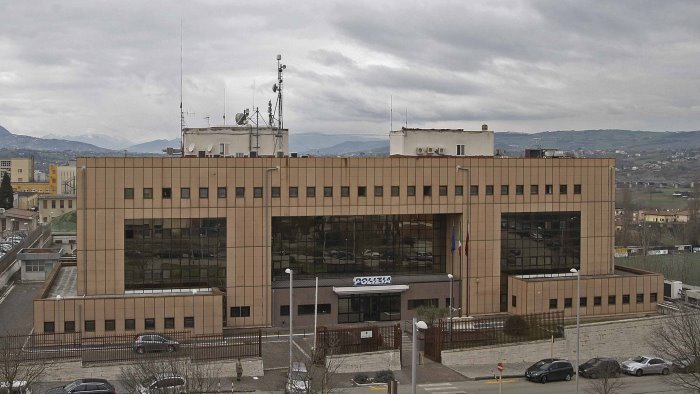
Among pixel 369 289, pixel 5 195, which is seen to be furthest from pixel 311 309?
pixel 5 195

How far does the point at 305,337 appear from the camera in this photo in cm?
5156

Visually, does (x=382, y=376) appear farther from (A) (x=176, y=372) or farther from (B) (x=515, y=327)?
(A) (x=176, y=372)

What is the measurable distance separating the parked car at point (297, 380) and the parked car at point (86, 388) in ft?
28.9

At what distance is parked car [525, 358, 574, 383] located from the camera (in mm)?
45531

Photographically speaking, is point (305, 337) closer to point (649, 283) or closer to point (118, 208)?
point (118, 208)

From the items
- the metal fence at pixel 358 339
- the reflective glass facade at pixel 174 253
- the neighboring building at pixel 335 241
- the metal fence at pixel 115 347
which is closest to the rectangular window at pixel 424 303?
the neighboring building at pixel 335 241

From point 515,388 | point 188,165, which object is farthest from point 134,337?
point 515,388

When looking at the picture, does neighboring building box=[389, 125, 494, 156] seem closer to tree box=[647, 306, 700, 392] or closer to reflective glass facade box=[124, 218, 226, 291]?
reflective glass facade box=[124, 218, 226, 291]

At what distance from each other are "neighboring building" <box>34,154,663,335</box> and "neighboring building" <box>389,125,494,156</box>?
7.50 m

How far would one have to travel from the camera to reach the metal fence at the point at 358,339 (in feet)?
153

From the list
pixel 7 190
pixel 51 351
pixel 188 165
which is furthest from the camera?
pixel 7 190

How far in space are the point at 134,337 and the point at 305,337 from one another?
11784 millimetres

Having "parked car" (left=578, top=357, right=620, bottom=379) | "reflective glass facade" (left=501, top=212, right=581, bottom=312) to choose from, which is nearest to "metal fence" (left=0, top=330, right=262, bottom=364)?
"parked car" (left=578, top=357, right=620, bottom=379)

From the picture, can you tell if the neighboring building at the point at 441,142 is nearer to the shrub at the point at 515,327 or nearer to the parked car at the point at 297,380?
the shrub at the point at 515,327
